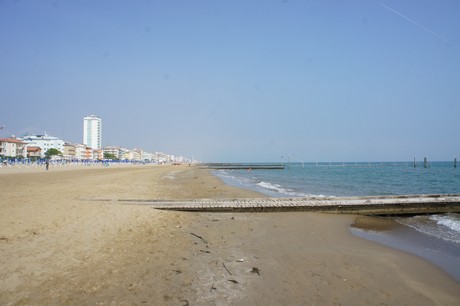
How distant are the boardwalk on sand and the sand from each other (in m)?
3.06

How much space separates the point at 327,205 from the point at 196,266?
8753 mm

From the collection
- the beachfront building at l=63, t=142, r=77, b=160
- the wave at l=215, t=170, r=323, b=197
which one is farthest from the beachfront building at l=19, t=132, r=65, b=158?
the wave at l=215, t=170, r=323, b=197

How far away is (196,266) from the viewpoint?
5.25 meters

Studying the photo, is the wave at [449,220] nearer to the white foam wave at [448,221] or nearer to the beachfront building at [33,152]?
the white foam wave at [448,221]

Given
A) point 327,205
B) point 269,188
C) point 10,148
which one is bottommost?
point 269,188

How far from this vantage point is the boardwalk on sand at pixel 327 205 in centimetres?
1192

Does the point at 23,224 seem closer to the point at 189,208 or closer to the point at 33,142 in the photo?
the point at 189,208

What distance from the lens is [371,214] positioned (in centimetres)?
1257

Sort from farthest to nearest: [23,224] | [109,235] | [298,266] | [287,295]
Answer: [23,224] → [109,235] → [298,266] → [287,295]

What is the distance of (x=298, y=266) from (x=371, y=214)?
8575 millimetres

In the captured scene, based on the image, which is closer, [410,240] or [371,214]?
[410,240]

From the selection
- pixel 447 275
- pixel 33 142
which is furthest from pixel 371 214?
pixel 33 142

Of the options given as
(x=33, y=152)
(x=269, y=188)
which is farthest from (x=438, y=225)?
(x=33, y=152)

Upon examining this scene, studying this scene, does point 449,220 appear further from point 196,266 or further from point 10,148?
point 10,148
